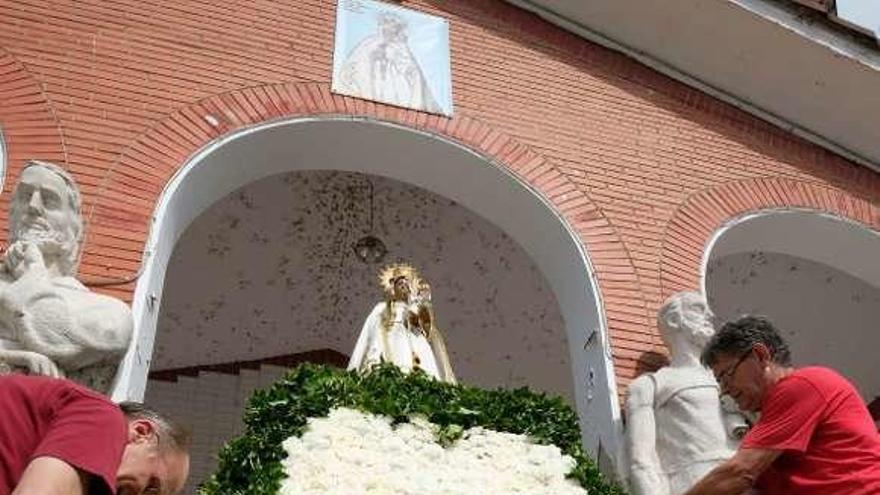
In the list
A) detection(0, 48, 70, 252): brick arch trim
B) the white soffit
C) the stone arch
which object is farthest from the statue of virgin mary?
the white soffit

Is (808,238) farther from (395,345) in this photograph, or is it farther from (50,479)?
(50,479)

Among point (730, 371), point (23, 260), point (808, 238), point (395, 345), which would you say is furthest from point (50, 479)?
point (808, 238)

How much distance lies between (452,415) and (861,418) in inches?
79.9

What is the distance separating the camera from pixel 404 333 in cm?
621

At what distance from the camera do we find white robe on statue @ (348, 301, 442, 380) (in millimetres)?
5980

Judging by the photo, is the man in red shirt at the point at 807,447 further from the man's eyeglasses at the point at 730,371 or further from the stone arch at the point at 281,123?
the stone arch at the point at 281,123

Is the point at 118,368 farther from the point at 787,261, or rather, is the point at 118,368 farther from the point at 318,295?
the point at 787,261

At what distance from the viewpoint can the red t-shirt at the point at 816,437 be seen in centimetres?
295

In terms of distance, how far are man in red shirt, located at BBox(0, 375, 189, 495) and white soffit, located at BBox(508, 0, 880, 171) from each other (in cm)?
643

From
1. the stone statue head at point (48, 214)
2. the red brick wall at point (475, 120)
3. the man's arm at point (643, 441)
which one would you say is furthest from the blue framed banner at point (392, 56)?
the man's arm at point (643, 441)

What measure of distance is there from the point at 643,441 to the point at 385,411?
1577 millimetres

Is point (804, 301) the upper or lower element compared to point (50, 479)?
upper

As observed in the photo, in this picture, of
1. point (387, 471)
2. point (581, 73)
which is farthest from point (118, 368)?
point (581, 73)

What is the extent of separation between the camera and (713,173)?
755cm
